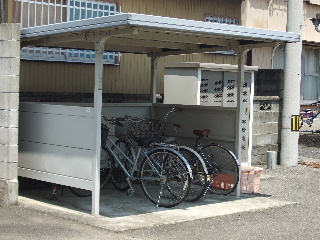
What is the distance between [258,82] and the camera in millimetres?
15906

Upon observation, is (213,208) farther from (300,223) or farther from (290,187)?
(290,187)

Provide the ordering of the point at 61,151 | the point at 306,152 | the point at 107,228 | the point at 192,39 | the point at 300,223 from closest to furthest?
Answer: the point at 107,228, the point at 300,223, the point at 61,151, the point at 192,39, the point at 306,152

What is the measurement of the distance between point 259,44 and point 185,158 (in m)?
2.18

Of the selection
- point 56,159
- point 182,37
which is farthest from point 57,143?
point 182,37

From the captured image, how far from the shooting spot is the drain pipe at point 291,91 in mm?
14711

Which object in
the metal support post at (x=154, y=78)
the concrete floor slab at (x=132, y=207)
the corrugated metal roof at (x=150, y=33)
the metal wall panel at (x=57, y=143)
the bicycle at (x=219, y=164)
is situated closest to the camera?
the corrugated metal roof at (x=150, y=33)

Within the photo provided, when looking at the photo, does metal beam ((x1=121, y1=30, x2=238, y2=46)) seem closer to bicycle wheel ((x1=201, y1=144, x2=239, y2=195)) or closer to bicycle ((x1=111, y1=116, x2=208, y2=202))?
bicycle ((x1=111, y1=116, x2=208, y2=202))

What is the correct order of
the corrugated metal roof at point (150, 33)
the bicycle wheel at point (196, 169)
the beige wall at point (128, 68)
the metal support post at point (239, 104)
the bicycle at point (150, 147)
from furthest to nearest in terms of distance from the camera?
the beige wall at point (128, 68), the metal support post at point (239, 104), the bicycle at point (150, 147), the bicycle wheel at point (196, 169), the corrugated metal roof at point (150, 33)

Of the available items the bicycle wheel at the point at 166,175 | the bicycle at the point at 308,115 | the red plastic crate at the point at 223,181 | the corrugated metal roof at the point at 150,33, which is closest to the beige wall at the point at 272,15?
the bicycle at the point at 308,115

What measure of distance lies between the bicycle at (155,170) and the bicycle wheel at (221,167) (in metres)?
1.01

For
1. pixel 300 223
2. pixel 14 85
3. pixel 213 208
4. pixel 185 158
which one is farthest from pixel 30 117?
pixel 300 223

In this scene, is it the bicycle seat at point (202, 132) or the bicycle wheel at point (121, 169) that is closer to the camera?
the bicycle wheel at point (121, 169)

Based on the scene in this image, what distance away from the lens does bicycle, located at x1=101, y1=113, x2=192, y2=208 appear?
31.5 ft

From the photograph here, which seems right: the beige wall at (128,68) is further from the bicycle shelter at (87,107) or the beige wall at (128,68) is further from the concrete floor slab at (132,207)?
the concrete floor slab at (132,207)
